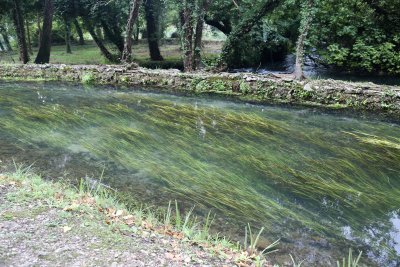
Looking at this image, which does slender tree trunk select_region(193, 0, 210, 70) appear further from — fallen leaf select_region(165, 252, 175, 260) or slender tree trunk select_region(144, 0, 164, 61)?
fallen leaf select_region(165, 252, 175, 260)

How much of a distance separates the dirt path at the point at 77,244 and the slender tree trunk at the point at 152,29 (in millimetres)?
16683

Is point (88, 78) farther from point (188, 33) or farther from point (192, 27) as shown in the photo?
point (192, 27)

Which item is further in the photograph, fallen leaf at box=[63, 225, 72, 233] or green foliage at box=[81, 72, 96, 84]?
green foliage at box=[81, 72, 96, 84]

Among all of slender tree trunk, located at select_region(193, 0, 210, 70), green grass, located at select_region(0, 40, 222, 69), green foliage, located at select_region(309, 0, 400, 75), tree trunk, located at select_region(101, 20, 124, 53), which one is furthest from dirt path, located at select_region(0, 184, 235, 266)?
tree trunk, located at select_region(101, 20, 124, 53)

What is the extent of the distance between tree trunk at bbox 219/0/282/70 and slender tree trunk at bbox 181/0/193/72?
4.51 ft

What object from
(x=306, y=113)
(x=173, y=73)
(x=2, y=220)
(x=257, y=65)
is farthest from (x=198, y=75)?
(x=2, y=220)

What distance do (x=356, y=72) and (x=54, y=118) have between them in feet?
43.1

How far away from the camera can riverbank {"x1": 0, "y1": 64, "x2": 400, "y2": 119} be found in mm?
10914

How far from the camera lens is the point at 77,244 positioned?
3.89 metres

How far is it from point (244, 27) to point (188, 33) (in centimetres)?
244

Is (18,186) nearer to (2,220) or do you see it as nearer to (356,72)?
(2,220)

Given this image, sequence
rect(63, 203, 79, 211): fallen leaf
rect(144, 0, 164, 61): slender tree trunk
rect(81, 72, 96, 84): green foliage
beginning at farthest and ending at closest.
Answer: rect(144, 0, 164, 61): slender tree trunk
rect(81, 72, 96, 84): green foliage
rect(63, 203, 79, 211): fallen leaf

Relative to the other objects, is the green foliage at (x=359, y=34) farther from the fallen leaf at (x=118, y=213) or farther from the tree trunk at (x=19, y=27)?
the tree trunk at (x=19, y=27)

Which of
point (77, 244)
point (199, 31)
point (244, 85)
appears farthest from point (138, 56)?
point (77, 244)
